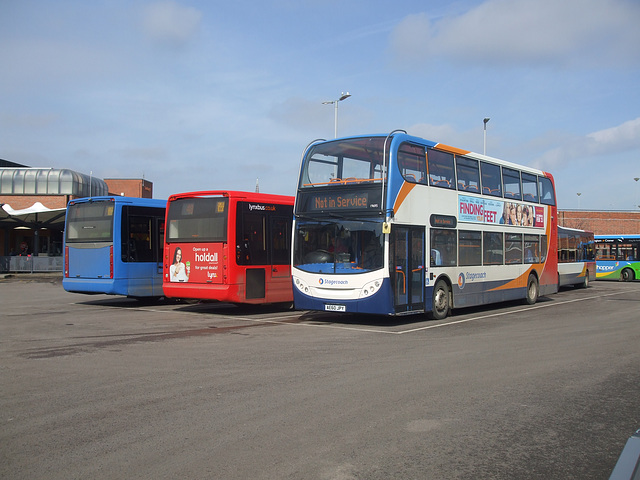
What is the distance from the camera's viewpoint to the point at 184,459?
4758 millimetres

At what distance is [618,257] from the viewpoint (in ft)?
118

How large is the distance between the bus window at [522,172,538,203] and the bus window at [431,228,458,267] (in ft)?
16.1

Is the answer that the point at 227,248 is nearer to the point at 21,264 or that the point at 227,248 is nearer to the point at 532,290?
the point at 532,290

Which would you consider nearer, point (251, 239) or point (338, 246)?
point (338, 246)

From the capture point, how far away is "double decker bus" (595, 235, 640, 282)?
116ft

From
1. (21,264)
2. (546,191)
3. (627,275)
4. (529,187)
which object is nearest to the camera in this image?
(529,187)

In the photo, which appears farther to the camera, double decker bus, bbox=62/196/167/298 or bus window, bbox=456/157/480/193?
double decker bus, bbox=62/196/167/298

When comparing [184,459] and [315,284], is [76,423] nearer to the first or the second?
[184,459]

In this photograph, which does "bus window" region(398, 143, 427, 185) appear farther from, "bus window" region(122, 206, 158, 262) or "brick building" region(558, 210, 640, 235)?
"brick building" region(558, 210, 640, 235)

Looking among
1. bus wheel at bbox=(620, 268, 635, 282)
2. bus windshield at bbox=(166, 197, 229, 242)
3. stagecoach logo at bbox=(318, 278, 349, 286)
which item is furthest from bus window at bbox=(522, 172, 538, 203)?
bus wheel at bbox=(620, 268, 635, 282)

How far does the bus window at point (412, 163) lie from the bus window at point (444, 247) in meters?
1.41

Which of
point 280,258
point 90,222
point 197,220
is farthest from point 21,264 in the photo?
point 280,258

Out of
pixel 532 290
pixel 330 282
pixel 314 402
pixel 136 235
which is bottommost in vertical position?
pixel 314 402

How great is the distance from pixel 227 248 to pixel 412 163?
502 cm
